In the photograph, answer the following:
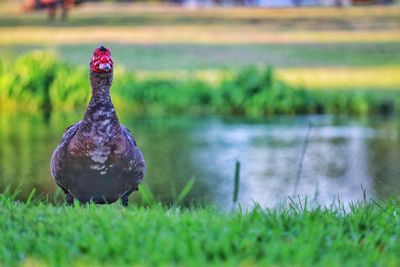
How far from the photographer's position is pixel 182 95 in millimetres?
10961

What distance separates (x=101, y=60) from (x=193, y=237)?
737mm

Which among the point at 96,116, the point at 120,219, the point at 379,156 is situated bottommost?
the point at 379,156

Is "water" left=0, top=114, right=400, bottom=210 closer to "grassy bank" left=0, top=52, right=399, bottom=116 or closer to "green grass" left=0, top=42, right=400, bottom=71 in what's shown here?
"grassy bank" left=0, top=52, right=399, bottom=116

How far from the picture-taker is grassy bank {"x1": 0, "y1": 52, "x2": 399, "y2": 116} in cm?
1066

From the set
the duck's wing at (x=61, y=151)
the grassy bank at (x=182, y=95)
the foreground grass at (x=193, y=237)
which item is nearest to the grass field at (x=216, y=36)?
the grassy bank at (x=182, y=95)

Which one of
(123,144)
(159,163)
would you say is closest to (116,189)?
(123,144)

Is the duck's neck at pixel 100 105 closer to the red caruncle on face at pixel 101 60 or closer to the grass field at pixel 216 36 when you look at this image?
the red caruncle on face at pixel 101 60

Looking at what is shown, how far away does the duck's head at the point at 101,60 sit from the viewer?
3.39 metres

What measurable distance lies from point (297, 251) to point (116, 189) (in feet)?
2.64

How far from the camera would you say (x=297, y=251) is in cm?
286

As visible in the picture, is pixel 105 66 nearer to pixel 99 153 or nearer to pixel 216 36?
pixel 99 153

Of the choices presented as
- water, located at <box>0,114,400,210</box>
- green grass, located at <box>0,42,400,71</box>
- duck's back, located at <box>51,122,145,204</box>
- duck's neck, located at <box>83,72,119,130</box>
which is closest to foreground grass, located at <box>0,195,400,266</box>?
duck's back, located at <box>51,122,145,204</box>

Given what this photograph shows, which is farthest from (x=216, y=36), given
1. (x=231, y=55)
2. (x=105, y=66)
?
(x=105, y=66)

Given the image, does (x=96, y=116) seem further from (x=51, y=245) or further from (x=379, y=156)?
(x=379, y=156)
